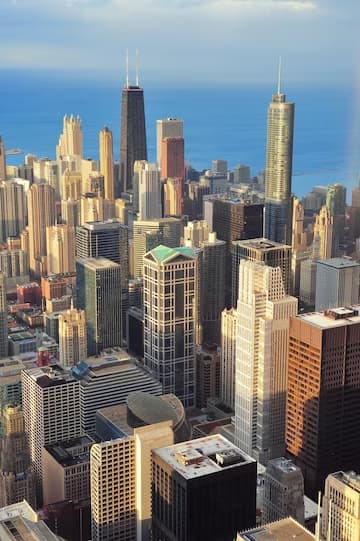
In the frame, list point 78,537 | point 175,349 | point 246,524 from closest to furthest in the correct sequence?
point 246,524
point 78,537
point 175,349

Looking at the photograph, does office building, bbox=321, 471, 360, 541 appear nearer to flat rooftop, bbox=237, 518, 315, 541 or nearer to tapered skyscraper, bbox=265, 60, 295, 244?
flat rooftop, bbox=237, 518, 315, 541

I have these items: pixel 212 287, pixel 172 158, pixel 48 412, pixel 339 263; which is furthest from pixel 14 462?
pixel 172 158

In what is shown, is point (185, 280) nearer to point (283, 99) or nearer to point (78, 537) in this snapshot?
point (78, 537)

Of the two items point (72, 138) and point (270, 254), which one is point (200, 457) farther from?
point (72, 138)

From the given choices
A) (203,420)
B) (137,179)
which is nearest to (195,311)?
(203,420)

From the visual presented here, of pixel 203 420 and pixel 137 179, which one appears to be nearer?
pixel 203 420

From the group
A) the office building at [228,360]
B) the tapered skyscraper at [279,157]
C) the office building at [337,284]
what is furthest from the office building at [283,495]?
the tapered skyscraper at [279,157]

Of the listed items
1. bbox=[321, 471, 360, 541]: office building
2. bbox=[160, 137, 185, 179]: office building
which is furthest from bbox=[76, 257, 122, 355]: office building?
bbox=[160, 137, 185, 179]: office building
